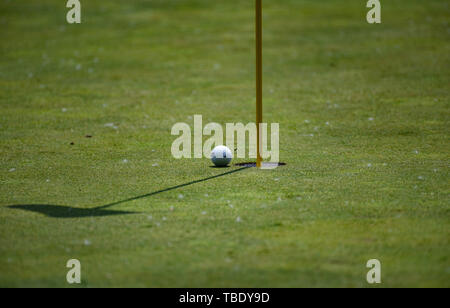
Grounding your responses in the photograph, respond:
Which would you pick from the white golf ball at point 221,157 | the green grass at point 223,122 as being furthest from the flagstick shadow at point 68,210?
the white golf ball at point 221,157

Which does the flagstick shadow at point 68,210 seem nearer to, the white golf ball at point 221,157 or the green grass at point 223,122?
the green grass at point 223,122

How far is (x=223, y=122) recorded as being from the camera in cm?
1409

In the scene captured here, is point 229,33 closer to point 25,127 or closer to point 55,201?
point 25,127

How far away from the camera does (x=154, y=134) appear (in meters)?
13.2

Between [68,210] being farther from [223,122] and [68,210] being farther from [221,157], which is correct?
[223,122]

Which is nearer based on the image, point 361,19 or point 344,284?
point 344,284

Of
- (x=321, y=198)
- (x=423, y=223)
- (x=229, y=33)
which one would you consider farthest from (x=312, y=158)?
(x=229, y=33)

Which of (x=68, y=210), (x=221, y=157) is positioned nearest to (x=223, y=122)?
(x=221, y=157)

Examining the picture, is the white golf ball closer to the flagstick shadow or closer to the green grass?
the green grass

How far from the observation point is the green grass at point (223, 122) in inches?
→ 255

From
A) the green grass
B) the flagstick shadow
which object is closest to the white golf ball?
the green grass

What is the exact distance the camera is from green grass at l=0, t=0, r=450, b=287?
6.49m
